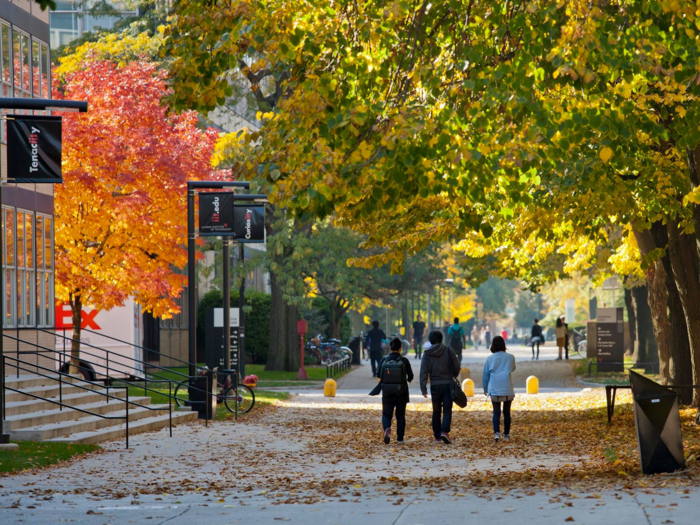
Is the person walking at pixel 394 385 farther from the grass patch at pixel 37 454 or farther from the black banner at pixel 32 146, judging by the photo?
the black banner at pixel 32 146

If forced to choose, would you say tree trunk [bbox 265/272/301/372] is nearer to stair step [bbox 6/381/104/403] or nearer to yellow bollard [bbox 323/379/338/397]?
yellow bollard [bbox 323/379/338/397]

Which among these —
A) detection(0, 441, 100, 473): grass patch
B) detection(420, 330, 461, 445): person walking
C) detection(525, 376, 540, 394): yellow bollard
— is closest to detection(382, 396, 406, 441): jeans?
detection(420, 330, 461, 445): person walking

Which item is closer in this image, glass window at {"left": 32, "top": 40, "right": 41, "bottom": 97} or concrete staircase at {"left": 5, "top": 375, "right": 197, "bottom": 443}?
concrete staircase at {"left": 5, "top": 375, "right": 197, "bottom": 443}

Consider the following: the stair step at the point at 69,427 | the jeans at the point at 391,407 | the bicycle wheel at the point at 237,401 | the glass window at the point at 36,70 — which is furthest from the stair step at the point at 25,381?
the glass window at the point at 36,70

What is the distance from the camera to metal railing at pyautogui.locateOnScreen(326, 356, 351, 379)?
37919 millimetres

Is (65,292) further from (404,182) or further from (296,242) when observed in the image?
(404,182)

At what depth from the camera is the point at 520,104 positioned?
9539 millimetres

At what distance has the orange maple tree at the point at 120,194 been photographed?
26.5m

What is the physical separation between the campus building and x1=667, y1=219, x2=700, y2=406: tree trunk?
12233 mm

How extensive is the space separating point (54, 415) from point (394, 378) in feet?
18.1

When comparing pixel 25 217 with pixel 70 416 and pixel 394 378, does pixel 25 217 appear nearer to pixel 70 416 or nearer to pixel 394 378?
pixel 70 416

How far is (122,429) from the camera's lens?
17578mm

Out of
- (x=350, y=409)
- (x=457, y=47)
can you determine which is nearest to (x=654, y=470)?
(x=457, y=47)

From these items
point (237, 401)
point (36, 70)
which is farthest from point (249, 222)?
point (36, 70)
